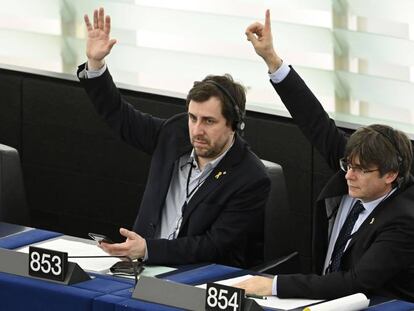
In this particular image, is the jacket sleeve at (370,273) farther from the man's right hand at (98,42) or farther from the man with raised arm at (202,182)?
the man's right hand at (98,42)

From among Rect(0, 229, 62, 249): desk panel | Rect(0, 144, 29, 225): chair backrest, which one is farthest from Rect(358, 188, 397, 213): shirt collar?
Rect(0, 144, 29, 225): chair backrest

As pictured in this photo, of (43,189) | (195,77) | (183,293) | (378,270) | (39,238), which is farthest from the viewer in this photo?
(43,189)

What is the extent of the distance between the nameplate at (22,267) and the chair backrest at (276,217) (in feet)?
3.44

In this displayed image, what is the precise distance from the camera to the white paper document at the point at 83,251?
456cm

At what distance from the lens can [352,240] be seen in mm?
4602

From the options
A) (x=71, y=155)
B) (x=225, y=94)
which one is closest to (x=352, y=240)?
(x=225, y=94)

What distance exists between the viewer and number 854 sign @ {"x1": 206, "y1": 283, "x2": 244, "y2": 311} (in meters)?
3.89

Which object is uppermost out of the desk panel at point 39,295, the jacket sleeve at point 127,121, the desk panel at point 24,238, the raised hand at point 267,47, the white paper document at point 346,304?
the raised hand at point 267,47

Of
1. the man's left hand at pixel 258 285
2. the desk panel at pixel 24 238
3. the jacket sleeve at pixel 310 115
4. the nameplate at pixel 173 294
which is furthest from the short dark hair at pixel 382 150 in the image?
the desk panel at pixel 24 238

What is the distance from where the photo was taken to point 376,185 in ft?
14.8

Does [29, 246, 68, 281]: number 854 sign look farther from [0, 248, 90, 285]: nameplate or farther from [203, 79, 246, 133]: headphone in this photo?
[203, 79, 246, 133]: headphone

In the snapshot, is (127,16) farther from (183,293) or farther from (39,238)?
(183,293)

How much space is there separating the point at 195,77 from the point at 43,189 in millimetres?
1173

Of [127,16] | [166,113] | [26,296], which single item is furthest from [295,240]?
[26,296]
